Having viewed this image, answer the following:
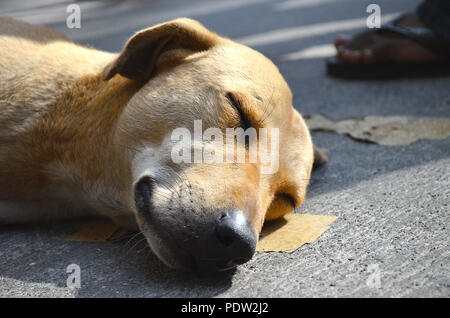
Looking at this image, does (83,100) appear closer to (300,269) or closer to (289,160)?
(289,160)

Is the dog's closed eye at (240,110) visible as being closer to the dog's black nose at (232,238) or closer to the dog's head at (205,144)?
the dog's head at (205,144)

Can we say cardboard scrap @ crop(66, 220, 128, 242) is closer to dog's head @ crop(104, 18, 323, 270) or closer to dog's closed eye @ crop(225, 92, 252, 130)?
dog's head @ crop(104, 18, 323, 270)

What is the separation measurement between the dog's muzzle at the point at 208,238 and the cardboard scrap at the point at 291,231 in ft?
1.25

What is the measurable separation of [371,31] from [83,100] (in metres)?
3.24

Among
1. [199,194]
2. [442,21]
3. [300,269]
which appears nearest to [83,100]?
[199,194]

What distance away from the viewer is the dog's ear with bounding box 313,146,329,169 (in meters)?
3.11

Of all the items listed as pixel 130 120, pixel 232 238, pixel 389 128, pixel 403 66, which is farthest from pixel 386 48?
pixel 232 238

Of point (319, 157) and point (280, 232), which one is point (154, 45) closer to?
point (280, 232)

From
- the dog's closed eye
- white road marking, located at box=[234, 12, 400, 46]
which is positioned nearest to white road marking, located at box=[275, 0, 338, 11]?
white road marking, located at box=[234, 12, 400, 46]

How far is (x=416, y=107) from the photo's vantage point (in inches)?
160

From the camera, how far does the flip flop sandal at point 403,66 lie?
14.8ft

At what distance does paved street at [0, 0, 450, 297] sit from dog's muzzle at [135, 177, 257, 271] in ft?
0.30

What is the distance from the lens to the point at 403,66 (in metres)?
4.80

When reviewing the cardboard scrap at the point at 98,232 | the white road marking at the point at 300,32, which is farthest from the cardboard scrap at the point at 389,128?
the white road marking at the point at 300,32
